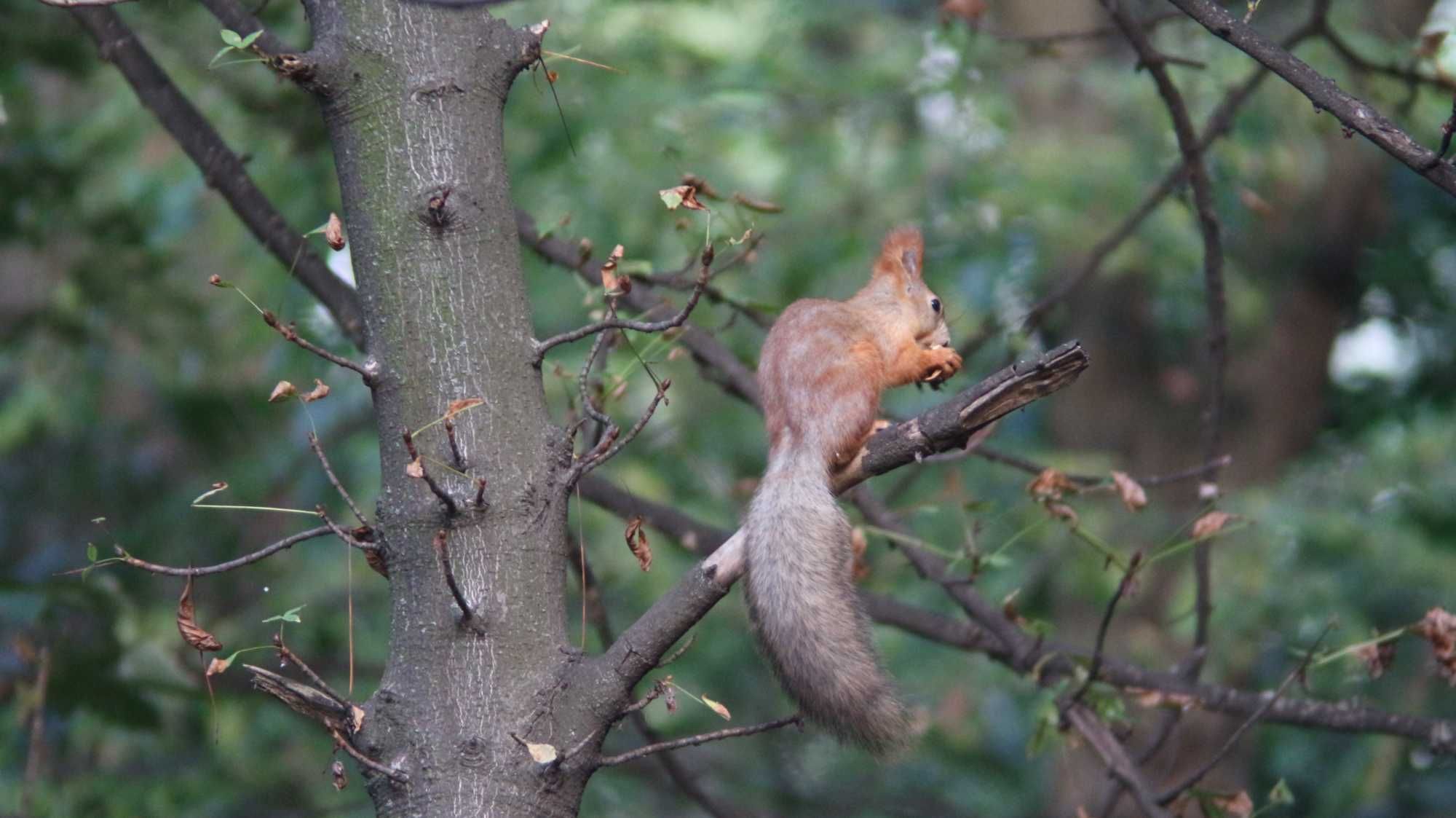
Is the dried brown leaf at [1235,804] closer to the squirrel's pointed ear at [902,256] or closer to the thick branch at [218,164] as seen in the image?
the squirrel's pointed ear at [902,256]

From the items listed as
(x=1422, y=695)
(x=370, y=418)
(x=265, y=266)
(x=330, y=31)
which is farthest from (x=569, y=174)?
(x=1422, y=695)

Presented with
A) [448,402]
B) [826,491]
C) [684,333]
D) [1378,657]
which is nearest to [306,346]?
[448,402]

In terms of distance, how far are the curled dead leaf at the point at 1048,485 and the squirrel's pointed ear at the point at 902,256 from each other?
61cm

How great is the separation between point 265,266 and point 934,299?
7.47 feet

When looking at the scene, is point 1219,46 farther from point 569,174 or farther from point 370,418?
point 370,418

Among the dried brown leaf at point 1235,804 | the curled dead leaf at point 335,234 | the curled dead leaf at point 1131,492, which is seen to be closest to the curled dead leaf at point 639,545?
the curled dead leaf at point 335,234

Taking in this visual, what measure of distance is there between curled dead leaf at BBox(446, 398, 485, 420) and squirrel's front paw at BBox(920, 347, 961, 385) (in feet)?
3.15

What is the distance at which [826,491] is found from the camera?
1905 millimetres

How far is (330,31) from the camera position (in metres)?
1.71

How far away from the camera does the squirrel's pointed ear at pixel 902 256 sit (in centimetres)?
266

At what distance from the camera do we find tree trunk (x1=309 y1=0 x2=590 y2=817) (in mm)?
1561

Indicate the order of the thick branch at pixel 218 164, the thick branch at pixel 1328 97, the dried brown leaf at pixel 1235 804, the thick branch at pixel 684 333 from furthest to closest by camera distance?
the thick branch at pixel 684 333
the thick branch at pixel 218 164
the dried brown leaf at pixel 1235 804
the thick branch at pixel 1328 97

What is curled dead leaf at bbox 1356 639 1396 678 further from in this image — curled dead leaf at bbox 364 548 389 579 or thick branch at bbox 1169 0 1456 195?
curled dead leaf at bbox 364 548 389 579

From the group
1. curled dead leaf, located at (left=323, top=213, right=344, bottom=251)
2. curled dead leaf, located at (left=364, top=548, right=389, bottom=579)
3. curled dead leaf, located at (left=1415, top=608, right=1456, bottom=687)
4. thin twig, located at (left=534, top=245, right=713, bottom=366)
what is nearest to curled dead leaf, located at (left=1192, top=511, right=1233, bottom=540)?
curled dead leaf, located at (left=1415, top=608, right=1456, bottom=687)
